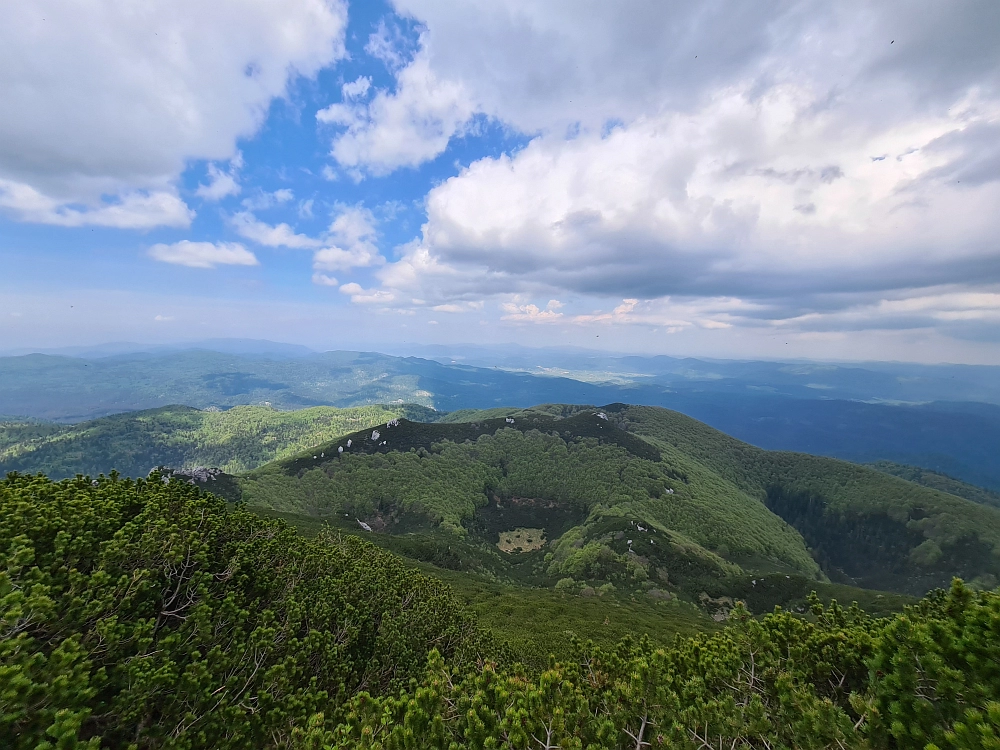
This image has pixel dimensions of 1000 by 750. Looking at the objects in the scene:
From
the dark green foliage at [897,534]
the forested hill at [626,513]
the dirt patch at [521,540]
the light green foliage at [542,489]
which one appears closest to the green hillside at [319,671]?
the forested hill at [626,513]

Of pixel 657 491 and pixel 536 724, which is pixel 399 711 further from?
pixel 657 491

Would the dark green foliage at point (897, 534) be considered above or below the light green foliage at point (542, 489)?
below

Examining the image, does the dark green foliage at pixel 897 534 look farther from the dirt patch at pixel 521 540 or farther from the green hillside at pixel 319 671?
the green hillside at pixel 319 671

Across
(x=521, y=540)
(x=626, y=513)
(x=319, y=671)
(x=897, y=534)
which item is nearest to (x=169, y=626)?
(x=319, y=671)

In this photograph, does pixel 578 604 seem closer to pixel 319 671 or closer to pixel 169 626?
pixel 319 671

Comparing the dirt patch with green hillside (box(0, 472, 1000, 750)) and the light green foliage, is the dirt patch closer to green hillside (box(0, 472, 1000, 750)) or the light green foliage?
the light green foliage

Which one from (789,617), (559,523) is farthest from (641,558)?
(789,617)
